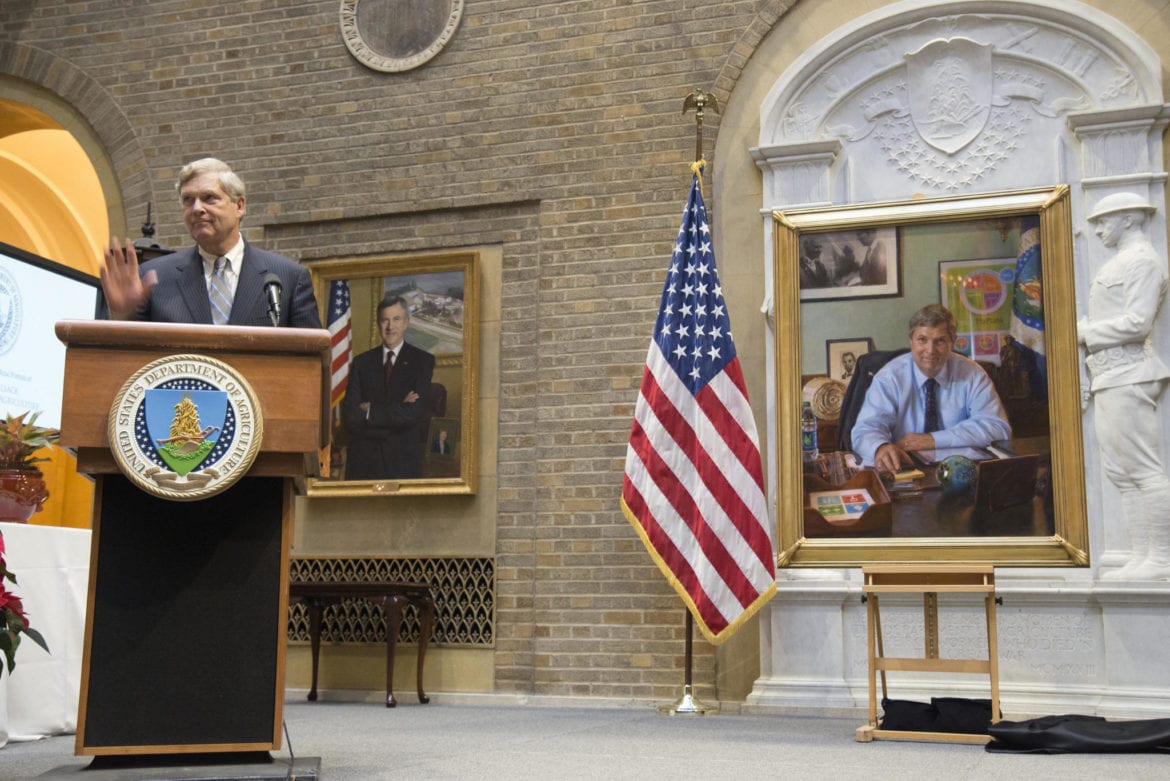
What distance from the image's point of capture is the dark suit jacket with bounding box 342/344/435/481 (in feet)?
24.9

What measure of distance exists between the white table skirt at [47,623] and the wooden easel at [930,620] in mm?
3046

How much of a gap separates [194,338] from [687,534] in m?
3.75

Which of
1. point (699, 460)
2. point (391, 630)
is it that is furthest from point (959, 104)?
point (391, 630)

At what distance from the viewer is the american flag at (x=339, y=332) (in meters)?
7.77

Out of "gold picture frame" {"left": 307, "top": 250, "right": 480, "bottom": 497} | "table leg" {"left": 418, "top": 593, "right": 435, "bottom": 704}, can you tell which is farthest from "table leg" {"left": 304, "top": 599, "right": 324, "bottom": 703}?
"gold picture frame" {"left": 307, "top": 250, "right": 480, "bottom": 497}

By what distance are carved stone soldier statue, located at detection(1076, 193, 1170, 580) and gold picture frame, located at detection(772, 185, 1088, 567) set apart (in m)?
0.14

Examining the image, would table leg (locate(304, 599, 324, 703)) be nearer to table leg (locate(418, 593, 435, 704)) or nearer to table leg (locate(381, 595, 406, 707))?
table leg (locate(381, 595, 406, 707))

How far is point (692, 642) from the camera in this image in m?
6.79

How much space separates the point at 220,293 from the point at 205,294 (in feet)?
0.13

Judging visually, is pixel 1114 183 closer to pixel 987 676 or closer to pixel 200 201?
pixel 987 676

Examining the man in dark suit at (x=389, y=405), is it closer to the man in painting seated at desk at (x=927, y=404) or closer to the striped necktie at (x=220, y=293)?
the man in painting seated at desk at (x=927, y=404)

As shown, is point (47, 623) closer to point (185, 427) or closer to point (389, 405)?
point (185, 427)

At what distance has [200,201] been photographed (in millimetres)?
3301

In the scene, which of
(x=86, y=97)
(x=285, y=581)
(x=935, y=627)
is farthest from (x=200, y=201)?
(x=86, y=97)
